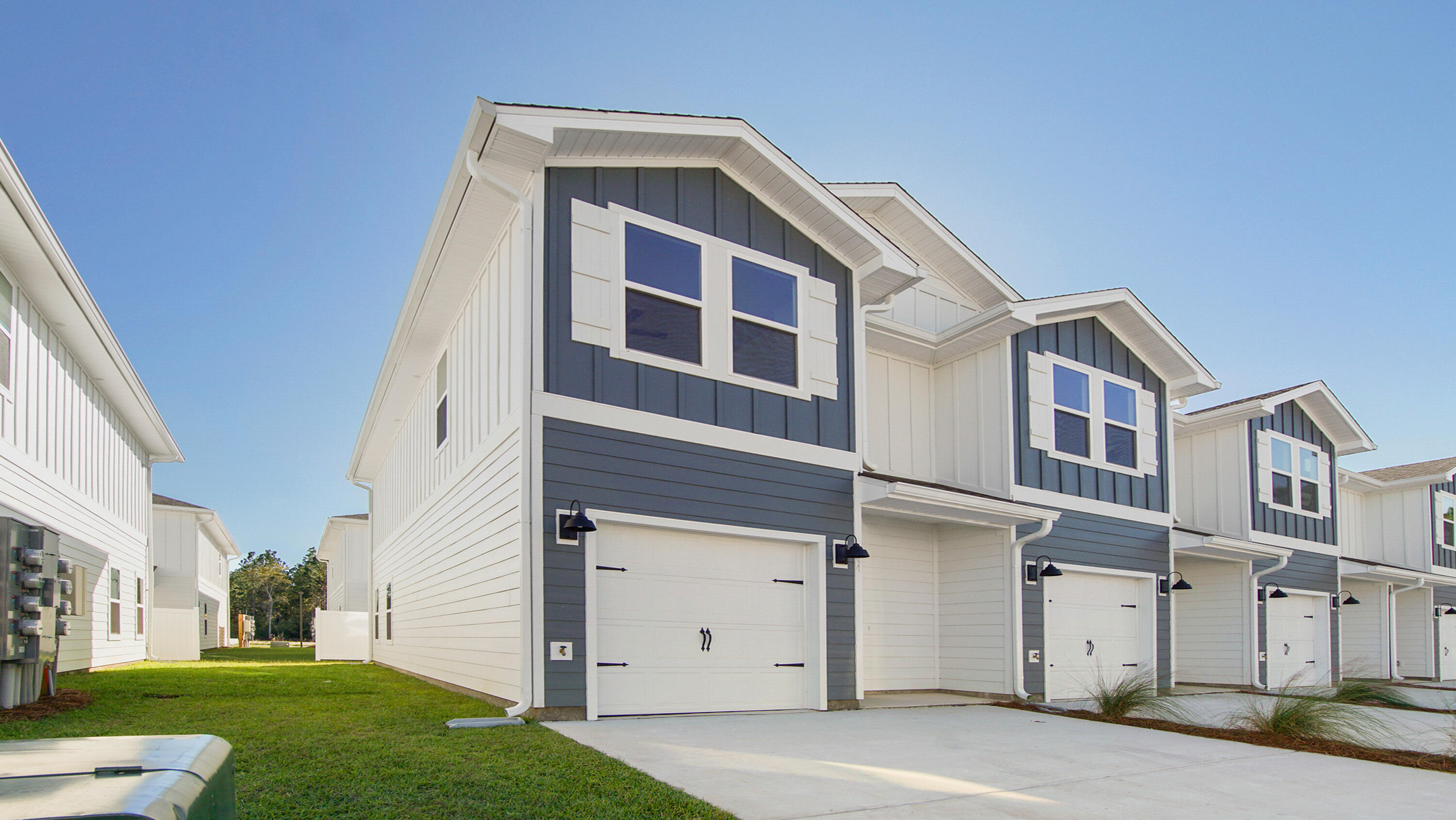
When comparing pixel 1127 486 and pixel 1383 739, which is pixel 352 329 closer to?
pixel 1127 486

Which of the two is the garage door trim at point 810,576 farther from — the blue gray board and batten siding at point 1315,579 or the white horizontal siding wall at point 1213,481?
the blue gray board and batten siding at point 1315,579

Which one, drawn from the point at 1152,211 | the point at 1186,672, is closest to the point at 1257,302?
the point at 1152,211

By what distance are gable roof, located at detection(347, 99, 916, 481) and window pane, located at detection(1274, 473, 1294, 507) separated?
390 inches

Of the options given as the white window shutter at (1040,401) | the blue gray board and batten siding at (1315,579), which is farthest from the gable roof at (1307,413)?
the white window shutter at (1040,401)

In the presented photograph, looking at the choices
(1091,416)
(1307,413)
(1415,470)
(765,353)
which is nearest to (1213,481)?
(1307,413)

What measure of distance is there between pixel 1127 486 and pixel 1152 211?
16001 millimetres

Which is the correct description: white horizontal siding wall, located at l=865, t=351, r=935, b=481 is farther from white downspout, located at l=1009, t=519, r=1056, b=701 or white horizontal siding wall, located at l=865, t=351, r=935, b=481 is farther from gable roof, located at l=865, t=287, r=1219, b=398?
white downspout, located at l=1009, t=519, r=1056, b=701

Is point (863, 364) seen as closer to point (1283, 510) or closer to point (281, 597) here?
point (1283, 510)

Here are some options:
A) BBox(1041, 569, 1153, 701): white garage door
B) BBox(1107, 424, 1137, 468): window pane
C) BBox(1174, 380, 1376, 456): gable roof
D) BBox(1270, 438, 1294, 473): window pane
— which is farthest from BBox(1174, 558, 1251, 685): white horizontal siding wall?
BBox(1107, 424, 1137, 468): window pane

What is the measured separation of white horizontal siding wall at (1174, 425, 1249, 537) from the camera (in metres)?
15.7

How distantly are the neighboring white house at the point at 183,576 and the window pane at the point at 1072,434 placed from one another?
61.3 ft

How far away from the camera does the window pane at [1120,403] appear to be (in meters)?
13.2

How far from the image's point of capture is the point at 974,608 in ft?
38.7

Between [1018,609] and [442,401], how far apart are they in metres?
7.86
